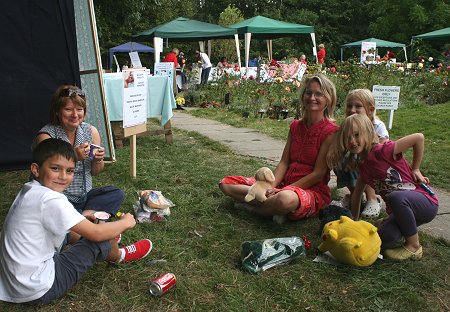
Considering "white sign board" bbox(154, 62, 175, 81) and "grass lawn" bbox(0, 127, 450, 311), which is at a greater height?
"white sign board" bbox(154, 62, 175, 81)

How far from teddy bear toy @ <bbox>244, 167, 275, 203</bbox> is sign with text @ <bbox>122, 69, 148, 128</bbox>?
175 cm

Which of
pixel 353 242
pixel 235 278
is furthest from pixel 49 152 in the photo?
pixel 353 242

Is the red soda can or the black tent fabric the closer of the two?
the red soda can

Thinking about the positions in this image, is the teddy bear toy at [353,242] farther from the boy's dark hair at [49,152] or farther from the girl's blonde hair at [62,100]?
the girl's blonde hair at [62,100]

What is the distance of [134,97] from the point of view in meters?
4.66

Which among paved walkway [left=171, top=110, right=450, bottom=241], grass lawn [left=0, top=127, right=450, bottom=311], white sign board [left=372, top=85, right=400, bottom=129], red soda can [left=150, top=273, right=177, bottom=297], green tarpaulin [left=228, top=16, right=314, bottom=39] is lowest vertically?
paved walkway [left=171, top=110, right=450, bottom=241]

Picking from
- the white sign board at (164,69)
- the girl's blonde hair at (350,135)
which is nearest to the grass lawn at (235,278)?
the girl's blonde hair at (350,135)

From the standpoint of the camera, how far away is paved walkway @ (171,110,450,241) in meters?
3.50

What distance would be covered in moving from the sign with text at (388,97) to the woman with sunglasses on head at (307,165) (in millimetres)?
3885

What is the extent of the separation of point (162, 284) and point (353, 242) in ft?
3.69

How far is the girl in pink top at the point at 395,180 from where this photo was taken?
2799mm

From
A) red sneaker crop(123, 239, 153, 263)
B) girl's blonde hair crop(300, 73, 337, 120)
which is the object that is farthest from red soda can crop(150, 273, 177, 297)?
girl's blonde hair crop(300, 73, 337, 120)

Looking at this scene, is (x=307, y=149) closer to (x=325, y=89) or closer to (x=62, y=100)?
(x=325, y=89)

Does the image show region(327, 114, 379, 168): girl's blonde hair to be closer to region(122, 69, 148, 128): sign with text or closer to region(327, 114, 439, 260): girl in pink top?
region(327, 114, 439, 260): girl in pink top
